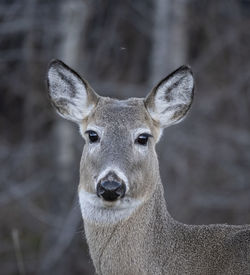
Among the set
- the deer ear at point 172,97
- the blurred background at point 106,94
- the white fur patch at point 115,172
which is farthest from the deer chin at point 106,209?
the blurred background at point 106,94

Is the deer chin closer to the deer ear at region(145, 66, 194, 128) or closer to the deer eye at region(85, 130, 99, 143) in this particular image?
the deer eye at region(85, 130, 99, 143)

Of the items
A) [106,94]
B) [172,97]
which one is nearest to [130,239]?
[172,97]

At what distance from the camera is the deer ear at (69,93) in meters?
5.69

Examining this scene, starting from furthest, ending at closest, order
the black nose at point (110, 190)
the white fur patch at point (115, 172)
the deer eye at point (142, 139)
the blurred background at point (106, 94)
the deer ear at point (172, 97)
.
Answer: the blurred background at point (106, 94)
the deer ear at point (172, 97)
the deer eye at point (142, 139)
the white fur patch at point (115, 172)
the black nose at point (110, 190)

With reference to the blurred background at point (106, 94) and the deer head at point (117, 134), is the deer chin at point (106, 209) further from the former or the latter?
the blurred background at point (106, 94)

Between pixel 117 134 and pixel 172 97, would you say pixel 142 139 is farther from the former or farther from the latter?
pixel 172 97

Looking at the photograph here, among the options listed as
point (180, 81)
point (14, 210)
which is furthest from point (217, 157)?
point (180, 81)

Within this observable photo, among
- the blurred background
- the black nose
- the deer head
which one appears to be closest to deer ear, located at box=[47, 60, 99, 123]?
the deer head

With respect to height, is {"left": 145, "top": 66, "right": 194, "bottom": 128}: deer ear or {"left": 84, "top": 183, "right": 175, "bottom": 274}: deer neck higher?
{"left": 145, "top": 66, "right": 194, "bottom": 128}: deer ear

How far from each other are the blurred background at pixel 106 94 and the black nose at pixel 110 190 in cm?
625

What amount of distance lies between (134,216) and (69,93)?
1.18 meters

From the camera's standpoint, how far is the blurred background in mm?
11836

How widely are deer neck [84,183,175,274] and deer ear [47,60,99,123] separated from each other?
2.98ft

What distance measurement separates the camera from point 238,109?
13.1m
